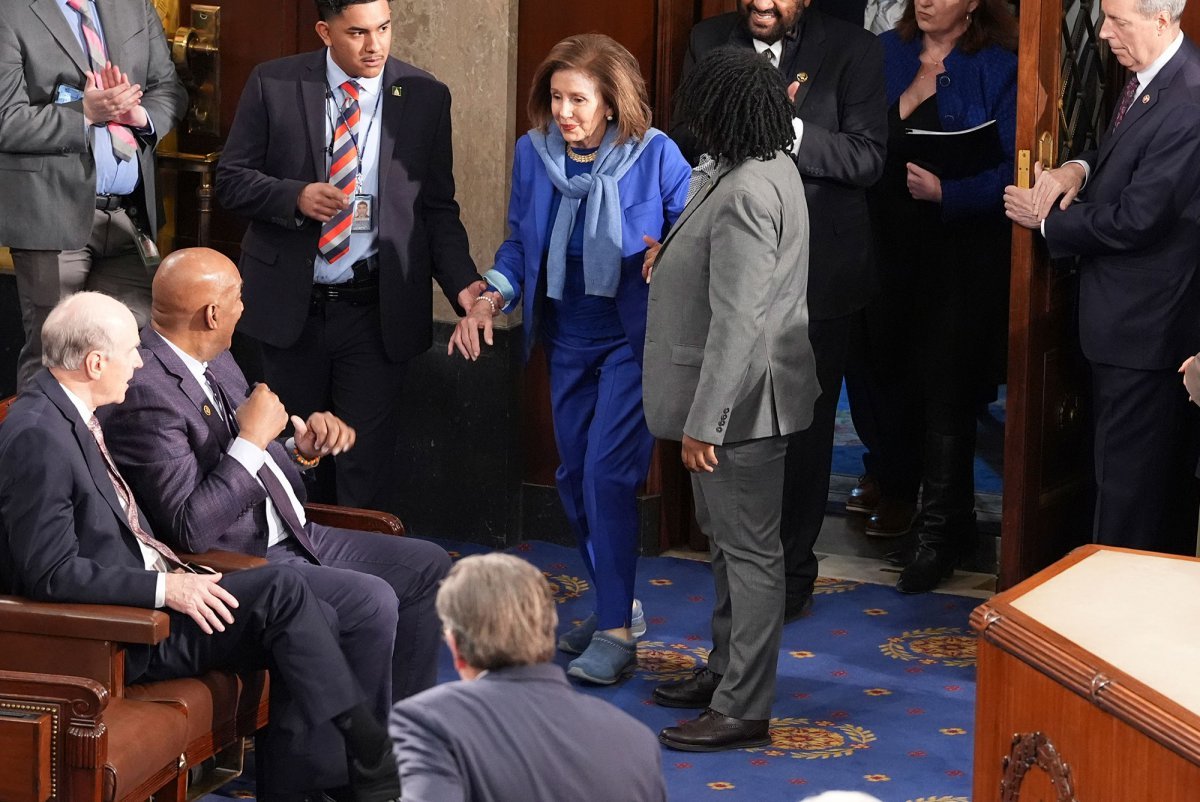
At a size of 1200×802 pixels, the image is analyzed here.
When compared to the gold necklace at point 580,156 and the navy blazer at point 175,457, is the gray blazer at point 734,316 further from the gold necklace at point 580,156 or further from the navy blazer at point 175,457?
the navy blazer at point 175,457

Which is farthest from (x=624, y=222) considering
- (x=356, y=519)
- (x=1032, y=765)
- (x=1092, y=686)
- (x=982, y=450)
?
(x=982, y=450)

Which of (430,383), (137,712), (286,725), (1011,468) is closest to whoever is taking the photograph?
(137,712)

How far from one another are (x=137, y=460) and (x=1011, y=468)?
2.63 metres

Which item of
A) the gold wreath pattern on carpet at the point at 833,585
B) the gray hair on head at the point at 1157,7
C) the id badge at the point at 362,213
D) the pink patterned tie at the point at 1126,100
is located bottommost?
the gold wreath pattern on carpet at the point at 833,585

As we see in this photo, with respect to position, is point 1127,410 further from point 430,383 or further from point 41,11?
point 41,11

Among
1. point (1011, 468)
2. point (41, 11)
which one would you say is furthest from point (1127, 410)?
point (41, 11)

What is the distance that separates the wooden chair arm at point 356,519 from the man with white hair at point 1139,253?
2012mm

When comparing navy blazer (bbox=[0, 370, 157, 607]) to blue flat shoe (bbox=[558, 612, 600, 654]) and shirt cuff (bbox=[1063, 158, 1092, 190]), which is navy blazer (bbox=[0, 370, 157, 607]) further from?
shirt cuff (bbox=[1063, 158, 1092, 190])

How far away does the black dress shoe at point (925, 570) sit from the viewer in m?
5.57

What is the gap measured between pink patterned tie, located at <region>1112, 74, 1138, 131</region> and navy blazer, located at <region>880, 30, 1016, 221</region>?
0.53 metres

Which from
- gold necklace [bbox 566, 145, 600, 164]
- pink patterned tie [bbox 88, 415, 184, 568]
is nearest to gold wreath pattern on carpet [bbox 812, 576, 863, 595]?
gold necklace [bbox 566, 145, 600, 164]

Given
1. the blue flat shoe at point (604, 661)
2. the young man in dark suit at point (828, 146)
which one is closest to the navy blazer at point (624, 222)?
the young man in dark suit at point (828, 146)

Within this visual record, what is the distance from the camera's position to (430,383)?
6047mm

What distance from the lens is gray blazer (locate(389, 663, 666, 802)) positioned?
2408 millimetres
